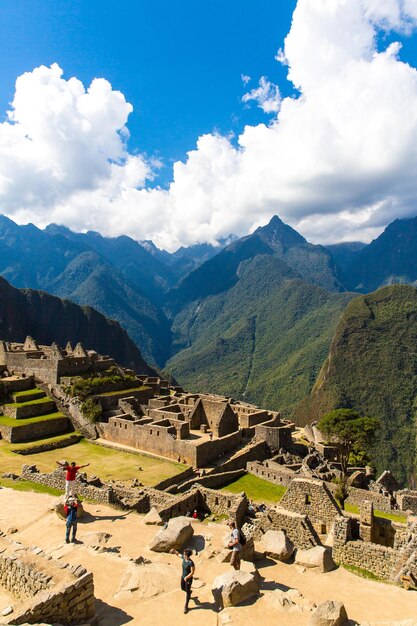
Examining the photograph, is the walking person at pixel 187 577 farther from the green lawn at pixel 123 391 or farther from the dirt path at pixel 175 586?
the green lawn at pixel 123 391

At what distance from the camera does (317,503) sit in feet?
43.0

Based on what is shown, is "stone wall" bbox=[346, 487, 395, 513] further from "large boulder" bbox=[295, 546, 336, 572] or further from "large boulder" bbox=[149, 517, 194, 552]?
"large boulder" bbox=[149, 517, 194, 552]

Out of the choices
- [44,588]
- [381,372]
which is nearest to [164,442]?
[44,588]

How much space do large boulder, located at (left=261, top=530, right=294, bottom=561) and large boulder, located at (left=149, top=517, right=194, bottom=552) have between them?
74.0 inches

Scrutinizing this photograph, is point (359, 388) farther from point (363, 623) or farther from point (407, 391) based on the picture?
point (363, 623)

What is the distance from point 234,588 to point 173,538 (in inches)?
109

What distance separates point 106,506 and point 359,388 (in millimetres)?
128322

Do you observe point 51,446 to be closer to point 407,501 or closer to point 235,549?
point 235,549

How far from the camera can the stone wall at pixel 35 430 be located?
92.4ft

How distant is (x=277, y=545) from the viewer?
35.7 ft

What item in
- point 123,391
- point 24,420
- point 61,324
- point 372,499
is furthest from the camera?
point 61,324

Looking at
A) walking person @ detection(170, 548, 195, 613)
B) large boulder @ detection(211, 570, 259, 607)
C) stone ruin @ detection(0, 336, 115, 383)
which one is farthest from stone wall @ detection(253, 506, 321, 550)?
stone ruin @ detection(0, 336, 115, 383)

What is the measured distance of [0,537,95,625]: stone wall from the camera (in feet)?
24.6

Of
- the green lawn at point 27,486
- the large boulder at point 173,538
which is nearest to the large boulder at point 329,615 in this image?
the large boulder at point 173,538
